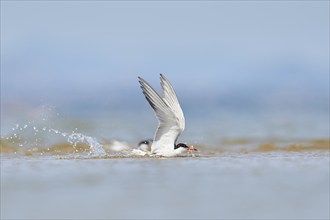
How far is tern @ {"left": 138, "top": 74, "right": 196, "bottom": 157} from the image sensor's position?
Result: 39.5 ft

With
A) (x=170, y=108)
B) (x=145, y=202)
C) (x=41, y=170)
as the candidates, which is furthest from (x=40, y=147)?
(x=145, y=202)

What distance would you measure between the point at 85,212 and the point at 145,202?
601mm

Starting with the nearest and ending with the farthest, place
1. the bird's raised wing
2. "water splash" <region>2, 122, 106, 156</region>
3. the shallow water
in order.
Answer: the shallow water, the bird's raised wing, "water splash" <region>2, 122, 106, 156</region>

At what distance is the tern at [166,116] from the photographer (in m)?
12.0

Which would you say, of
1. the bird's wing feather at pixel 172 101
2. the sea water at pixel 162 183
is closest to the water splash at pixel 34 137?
the sea water at pixel 162 183

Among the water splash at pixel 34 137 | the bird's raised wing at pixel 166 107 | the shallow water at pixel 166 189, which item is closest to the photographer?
the shallow water at pixel 166 189

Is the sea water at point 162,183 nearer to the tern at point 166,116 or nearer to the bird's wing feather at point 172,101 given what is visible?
the tern at point 166,116

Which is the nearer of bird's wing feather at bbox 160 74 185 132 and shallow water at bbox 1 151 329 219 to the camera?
shallow water at bbox 1 151 329 219

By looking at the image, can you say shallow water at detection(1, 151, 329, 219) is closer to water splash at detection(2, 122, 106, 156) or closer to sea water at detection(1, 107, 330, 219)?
sea water at detection(1, 107, 330, 219)

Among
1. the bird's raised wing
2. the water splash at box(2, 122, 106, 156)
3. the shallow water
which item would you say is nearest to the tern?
the bird's raised wing

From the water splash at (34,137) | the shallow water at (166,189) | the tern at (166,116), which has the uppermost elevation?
the water splash at (34,137)

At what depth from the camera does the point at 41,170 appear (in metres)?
10.2

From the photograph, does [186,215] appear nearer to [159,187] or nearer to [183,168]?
[159,187]

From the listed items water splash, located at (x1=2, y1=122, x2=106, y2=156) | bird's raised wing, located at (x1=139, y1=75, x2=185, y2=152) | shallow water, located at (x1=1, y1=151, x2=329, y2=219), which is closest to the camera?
shallow water, located at (x1=1, y1=151, x2=329, y2=219)
